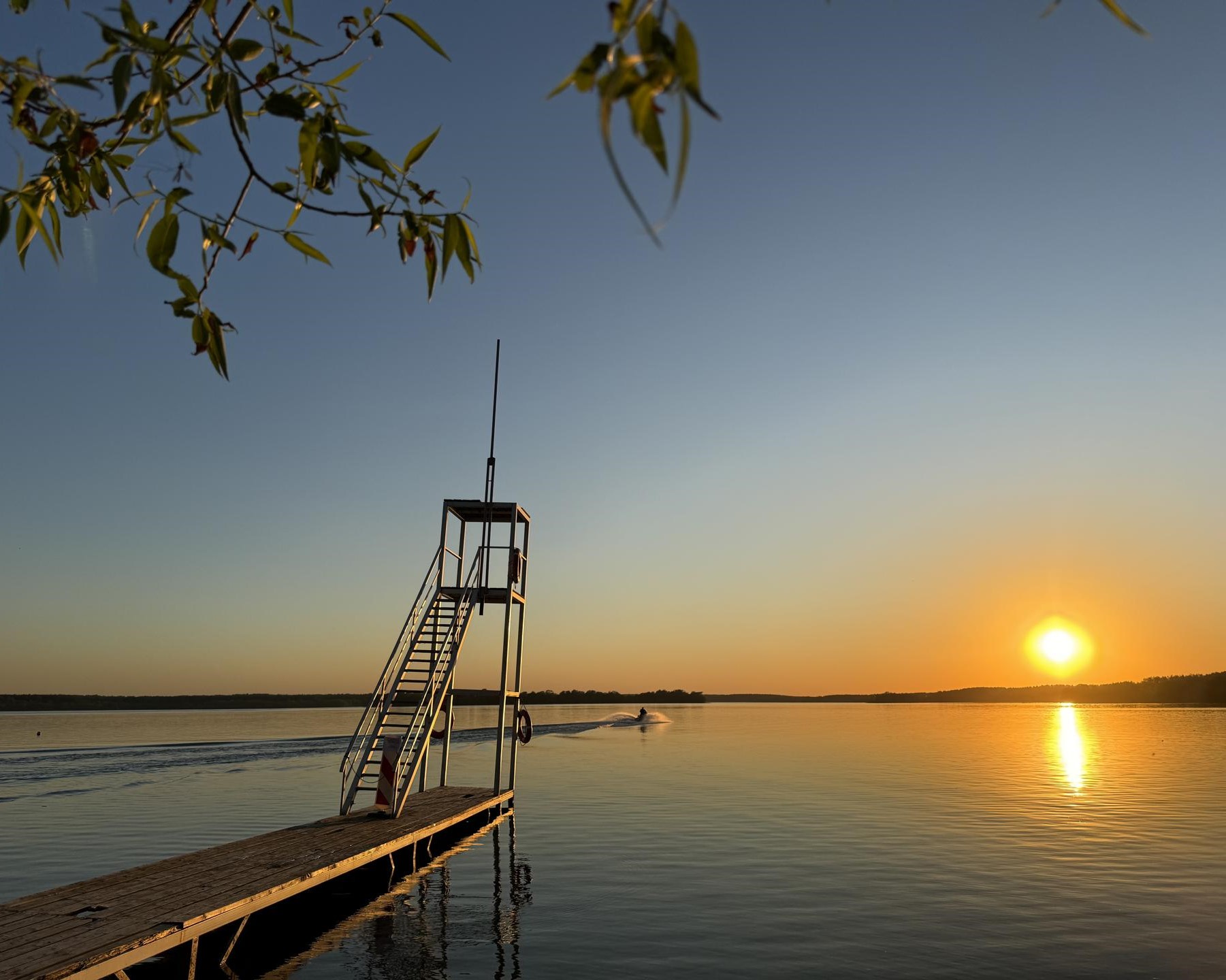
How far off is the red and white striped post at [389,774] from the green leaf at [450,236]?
18.3m

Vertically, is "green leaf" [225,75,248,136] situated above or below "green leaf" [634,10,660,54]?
above

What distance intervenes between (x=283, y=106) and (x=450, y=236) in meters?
0.63

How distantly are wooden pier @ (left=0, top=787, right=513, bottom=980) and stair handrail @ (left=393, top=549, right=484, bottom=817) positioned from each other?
1615 mm

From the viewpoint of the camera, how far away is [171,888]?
43.0 feet

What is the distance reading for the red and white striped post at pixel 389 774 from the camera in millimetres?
20062

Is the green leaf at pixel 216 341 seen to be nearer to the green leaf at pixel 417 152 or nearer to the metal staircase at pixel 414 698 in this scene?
the green leaf at pixel 417 152

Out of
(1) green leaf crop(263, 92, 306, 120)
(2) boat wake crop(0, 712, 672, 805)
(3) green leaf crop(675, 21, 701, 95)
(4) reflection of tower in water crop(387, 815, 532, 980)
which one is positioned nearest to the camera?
(3) green leaf crop(675, 21, 701, 95)

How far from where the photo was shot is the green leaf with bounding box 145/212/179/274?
2.92 m

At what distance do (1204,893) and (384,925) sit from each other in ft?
54.4

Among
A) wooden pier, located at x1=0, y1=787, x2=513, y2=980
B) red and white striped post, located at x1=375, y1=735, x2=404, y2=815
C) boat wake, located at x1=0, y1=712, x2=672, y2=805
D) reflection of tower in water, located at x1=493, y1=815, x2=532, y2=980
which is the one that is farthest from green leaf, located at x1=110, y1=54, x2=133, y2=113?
boat wake, located at x1=0, y1=712, x2=672, y2=805

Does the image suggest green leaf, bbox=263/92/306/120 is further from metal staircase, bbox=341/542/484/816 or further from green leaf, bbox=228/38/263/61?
metal staircase, bbox=341/542/484/816

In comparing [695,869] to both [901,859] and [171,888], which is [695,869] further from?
[171,888]

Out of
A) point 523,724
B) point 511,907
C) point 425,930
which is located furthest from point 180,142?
point 523,724

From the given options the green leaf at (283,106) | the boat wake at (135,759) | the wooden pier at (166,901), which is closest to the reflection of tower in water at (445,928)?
the wooden pier at (166,901)
